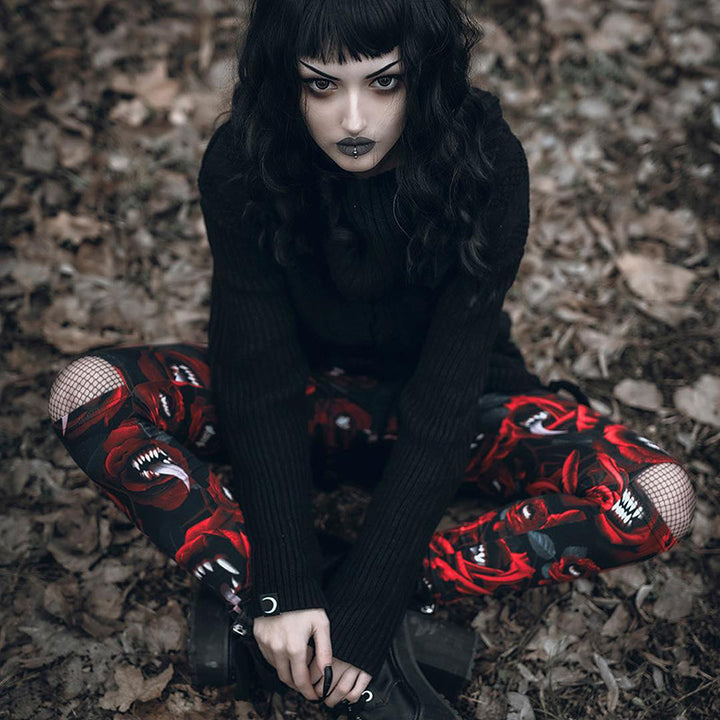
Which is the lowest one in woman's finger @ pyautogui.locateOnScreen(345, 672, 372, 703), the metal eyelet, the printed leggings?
woman's finger @ pyautogui.locateOnScreen(345, 672, 372, 703)

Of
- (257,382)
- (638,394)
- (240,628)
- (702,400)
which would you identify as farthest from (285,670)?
(702,400)

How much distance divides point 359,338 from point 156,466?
689 mm

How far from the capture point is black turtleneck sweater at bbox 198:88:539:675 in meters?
1.89

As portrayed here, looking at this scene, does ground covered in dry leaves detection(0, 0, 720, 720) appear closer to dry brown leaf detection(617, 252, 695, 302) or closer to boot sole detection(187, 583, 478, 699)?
dry brown leaf detection(617, 252, 695, 302)

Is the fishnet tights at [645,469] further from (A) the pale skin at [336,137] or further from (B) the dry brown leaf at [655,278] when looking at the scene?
(B) the dry brown leaf at [655,278]

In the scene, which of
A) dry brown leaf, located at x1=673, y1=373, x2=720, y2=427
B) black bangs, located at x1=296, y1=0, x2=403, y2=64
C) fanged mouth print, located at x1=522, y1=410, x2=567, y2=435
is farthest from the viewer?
dry brown leaf, located at x1=673, y1=373, x2=720, y2=427

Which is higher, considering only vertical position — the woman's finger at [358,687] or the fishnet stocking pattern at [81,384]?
the fishnet stocking pattern at [81,384]

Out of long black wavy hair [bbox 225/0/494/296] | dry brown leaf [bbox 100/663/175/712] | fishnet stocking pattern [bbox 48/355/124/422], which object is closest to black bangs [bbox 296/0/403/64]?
long black wavy hair [bbox 225/0/494/296]

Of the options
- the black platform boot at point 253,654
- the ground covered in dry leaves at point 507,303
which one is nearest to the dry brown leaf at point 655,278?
the ground covered in dry leaves at point 507,303

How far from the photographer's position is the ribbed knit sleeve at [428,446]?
188 cm

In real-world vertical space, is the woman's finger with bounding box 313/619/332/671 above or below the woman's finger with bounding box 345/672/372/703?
above

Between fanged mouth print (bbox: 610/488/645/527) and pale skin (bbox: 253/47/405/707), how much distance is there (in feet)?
2.55

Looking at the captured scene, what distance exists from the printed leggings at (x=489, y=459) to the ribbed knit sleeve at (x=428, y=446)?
0.20 meters

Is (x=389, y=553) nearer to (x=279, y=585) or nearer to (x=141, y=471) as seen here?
(x=279, y=585)
